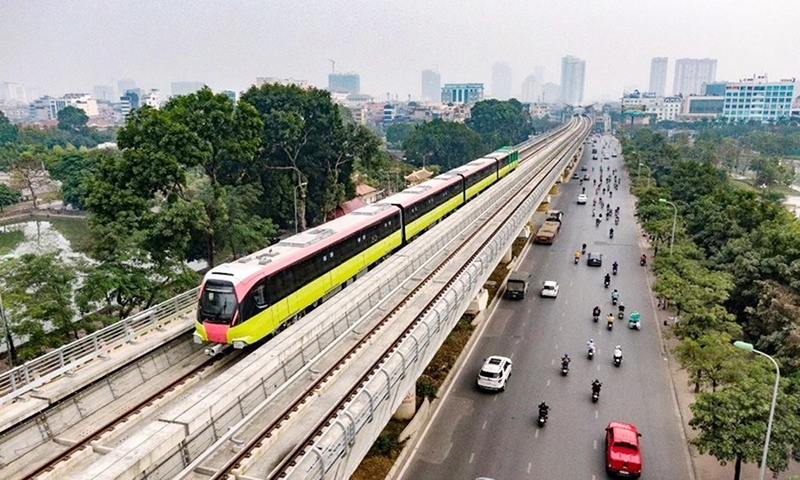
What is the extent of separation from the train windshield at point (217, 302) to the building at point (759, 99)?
667ft

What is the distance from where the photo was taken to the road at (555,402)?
19.5m

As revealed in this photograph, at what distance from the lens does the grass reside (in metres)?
18.7

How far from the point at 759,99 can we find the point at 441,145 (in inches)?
5750

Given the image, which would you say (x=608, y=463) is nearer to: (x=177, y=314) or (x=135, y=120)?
(x=177, y=314)

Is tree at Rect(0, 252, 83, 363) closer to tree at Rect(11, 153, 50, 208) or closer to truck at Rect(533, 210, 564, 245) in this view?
truck at Rect(533, 210, 564, 245)

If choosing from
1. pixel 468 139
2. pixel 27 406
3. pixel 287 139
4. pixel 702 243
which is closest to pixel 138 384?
pixel 27 406

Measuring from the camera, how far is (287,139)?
45.0 meters

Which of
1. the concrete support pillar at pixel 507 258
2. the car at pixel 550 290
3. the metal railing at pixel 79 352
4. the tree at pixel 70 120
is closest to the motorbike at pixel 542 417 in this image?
the metal railing at pixel 79 352

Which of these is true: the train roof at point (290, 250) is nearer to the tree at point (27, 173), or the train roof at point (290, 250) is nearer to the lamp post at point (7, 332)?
the lamp post at point (7, 332)

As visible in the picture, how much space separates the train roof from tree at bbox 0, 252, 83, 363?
666 centimetres

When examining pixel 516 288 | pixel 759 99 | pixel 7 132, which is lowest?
pixel 516 288

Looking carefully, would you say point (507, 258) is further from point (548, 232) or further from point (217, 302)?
point (217, 302)

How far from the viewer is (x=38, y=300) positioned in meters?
21.8

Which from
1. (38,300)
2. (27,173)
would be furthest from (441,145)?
(38,300)
